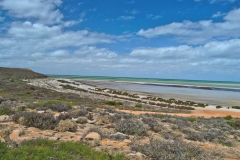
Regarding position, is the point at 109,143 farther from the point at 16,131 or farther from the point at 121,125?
the point at 16,131

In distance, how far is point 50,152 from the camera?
4043 millimetres

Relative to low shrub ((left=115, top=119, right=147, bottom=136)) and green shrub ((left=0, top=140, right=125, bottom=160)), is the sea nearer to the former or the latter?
low shrub ((left=115, top=119, right=147, bottom=136))

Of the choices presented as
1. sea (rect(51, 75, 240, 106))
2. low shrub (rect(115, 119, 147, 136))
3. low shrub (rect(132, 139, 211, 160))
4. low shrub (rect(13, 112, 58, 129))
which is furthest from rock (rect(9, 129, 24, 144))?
sea (rect(51, 75, 240, 106))

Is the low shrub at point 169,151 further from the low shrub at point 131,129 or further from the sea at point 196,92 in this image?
the sea at point 196,92

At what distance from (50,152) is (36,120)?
328cm

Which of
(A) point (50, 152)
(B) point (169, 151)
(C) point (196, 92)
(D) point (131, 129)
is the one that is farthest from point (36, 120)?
(C) point (196, 92)

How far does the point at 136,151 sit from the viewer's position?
208 inches

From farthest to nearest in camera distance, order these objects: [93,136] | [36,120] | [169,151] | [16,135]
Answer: [36,120], [93,136], [16,135], [169,151]

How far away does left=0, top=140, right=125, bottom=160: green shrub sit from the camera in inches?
146

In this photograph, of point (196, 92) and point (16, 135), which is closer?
point (16, 135)

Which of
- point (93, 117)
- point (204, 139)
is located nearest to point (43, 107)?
point (93, 117)

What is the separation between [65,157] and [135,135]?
12.6ft

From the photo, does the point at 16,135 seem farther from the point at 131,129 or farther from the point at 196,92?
the point at 196,92

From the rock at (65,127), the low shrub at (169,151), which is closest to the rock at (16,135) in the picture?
the rock at (65,127)
